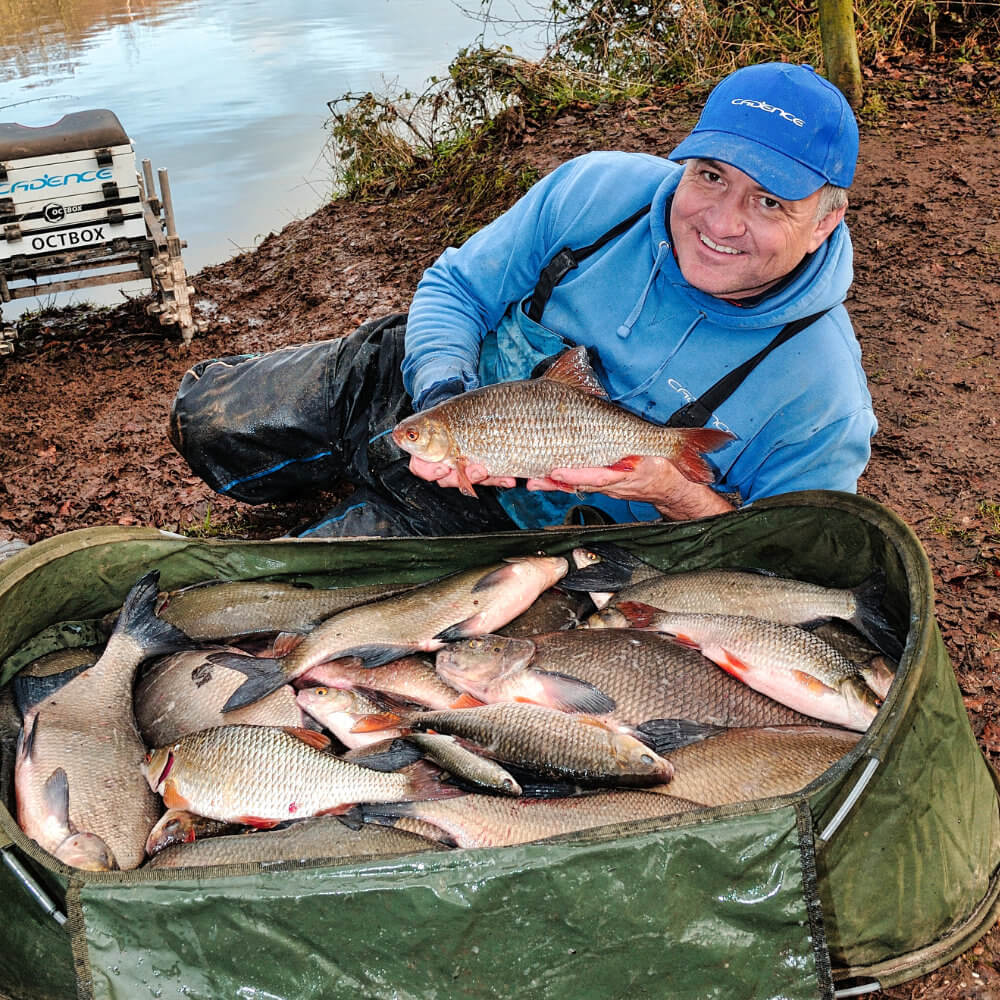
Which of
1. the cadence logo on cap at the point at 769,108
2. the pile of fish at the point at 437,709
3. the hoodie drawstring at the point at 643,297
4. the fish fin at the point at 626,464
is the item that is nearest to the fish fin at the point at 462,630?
the pile of fish at the point at 437,709

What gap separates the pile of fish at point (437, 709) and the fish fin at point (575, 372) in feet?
1.55

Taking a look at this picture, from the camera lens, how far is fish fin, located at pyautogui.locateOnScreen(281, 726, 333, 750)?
215 centimetres

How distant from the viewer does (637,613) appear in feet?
8.21

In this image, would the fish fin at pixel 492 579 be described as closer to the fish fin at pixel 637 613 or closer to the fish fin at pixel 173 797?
the fish fin at pixel 637 613

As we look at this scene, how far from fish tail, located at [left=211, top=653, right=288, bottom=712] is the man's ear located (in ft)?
5.43

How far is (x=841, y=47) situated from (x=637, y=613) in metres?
5.25

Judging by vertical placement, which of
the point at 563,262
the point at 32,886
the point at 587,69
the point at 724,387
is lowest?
the point at 32,886

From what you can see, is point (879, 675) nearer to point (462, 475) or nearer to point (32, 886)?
point (462, 475)

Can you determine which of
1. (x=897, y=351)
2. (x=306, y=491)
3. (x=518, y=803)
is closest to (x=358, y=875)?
(x=518, y=803)

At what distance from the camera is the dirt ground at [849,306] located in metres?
3.47

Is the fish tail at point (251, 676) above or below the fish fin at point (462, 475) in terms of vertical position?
below

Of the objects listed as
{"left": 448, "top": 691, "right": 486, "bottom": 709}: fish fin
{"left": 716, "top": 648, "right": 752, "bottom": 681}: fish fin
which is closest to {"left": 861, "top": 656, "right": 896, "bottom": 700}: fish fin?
{"left": 716, "top": 648, "right": 752, "bottom": 681}: fish fin

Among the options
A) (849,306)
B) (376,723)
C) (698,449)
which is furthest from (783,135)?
(849,306)

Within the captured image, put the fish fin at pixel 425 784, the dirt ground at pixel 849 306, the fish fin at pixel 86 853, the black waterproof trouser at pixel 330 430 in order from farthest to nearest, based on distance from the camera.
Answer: the dirt ground at pixel 849 306, the black waterproof trouser at pixel 330 430, the fish fin at pixel 425 784, the fish fin at pixel 86 853
